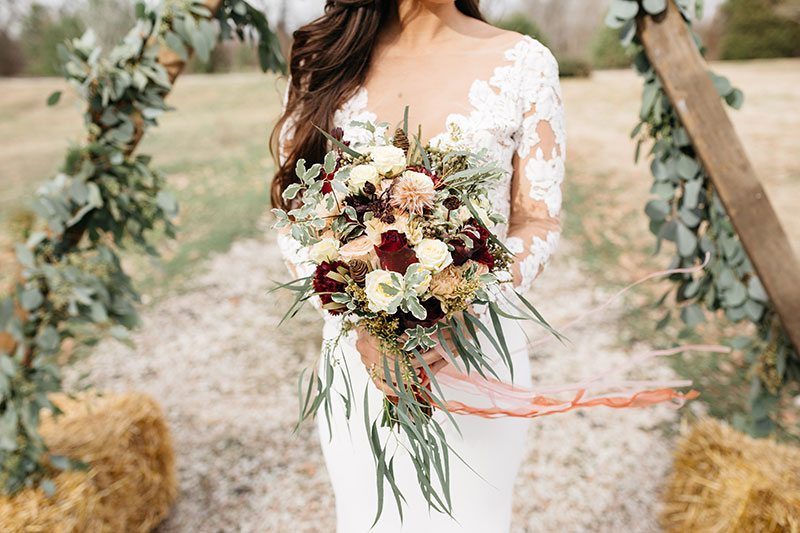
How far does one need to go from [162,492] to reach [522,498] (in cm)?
194

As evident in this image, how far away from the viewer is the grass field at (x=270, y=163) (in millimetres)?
6301

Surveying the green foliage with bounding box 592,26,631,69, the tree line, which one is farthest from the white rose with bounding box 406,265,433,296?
the green foliage with bounding box 592,26,631,69

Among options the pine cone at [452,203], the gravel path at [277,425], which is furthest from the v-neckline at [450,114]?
the gravel path at [277,425]

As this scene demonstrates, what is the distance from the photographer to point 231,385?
15.0ft

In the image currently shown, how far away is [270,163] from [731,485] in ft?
28.7

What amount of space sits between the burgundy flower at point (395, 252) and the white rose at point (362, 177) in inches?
4.8

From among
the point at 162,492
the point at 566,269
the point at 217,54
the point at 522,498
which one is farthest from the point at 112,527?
the point at 217,54

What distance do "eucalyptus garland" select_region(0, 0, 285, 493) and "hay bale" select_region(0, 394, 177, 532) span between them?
10 cm

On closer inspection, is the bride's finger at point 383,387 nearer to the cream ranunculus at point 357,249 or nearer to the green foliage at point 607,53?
the cream ranunculus at point 357,249

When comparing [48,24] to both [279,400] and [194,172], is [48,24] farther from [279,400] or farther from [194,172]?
[279,400]

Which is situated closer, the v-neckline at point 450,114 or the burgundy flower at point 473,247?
the burgundy flower at point 473,247

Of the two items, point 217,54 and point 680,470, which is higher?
point 680,470

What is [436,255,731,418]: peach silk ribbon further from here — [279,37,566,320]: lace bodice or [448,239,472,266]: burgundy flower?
[448,239,472,266]: burgundy flower

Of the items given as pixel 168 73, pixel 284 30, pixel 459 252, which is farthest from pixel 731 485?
pixel 284 30
